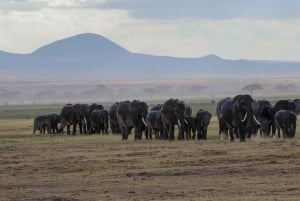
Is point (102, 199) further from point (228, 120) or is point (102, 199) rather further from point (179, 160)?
point (228, 120)

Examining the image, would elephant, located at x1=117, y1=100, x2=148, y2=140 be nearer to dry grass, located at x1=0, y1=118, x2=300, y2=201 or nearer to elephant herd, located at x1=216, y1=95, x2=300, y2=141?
elephant herd, located at x1=216, y1=95, x2=300, y2=141

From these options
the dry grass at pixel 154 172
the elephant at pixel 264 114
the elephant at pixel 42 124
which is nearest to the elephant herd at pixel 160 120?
the elephant at pixel 264 114

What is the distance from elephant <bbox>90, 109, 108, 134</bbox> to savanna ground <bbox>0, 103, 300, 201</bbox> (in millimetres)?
17939

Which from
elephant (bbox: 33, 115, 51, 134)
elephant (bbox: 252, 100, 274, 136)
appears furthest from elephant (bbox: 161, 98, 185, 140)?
elephant (bbox: 33, 115, 51, 134)

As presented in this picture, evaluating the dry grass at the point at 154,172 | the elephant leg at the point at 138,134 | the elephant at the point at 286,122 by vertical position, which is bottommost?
the dry grass at the point at 154,172

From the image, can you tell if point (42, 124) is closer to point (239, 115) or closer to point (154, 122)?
point (154, 122)

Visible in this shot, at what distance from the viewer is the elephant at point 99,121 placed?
5834 centimetres

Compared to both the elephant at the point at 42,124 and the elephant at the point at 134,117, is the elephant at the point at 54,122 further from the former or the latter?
the elephant at the point at 134,117

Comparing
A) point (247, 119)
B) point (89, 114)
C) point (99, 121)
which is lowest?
point (247, 119)

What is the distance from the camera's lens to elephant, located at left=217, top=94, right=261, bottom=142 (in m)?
41.8

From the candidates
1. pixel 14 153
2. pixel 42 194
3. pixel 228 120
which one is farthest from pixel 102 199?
pixel 228 120

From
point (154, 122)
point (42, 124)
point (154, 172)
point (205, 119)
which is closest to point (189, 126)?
point (205, 119)

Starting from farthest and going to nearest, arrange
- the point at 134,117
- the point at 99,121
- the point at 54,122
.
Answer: the point at 54,122, the point at 99,121, the point at 134,117

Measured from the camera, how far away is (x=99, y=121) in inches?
2308
